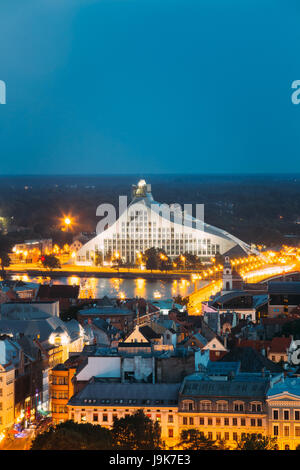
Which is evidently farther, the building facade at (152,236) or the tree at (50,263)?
the building facade at (152,236)

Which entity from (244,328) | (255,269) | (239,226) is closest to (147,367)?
(244,328)

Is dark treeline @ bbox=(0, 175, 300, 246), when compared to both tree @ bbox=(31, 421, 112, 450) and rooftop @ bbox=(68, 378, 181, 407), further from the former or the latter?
tree @ bbox=(31, 421, 112, 450)

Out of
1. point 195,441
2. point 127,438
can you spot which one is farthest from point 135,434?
point 195,441

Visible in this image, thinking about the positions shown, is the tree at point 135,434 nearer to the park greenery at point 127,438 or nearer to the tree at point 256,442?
the park greenery at point 127,438

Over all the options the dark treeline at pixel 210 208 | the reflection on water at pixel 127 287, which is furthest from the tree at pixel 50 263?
the dark treeline at pixel 210 208

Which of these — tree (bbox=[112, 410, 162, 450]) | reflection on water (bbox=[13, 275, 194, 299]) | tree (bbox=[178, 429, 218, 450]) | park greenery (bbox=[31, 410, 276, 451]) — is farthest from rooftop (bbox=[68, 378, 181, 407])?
reflection on water (bbox=[13, 275, 194, 299])

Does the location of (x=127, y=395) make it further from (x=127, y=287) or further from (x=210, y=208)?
(x=210, y=208)

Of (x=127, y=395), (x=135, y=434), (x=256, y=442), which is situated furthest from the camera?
(x=127, y=395)
